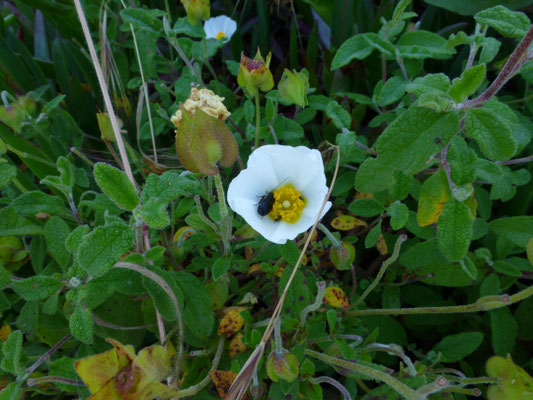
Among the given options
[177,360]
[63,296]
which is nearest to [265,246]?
[177,360]

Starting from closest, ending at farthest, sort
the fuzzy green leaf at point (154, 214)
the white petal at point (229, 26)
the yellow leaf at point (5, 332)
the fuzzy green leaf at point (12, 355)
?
the fuzzy green leaf at point (154, 214)
the fuzzy green leaf at point (12, 355)
the yellow leaf at point (5, 332)
the white petal at point (229, 26)

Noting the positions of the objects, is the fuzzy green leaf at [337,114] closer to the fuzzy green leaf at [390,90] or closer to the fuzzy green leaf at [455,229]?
the fuzzy green leaf at [390,90]

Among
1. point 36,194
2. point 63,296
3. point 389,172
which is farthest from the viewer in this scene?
point 63,296

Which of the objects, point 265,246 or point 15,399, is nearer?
point 15,399

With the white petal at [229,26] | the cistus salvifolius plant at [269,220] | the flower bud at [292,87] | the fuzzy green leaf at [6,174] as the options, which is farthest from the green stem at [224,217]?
the white petal at [229,26]

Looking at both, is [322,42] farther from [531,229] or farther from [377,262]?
[531,229]

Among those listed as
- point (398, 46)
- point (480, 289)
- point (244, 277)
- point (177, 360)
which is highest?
point (398, 46)

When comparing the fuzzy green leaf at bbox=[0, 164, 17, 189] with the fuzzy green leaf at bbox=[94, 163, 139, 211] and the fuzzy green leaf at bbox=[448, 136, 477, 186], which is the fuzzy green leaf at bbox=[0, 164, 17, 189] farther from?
the fuzzy green leaf at bbox=[448, 136, 477, 186]

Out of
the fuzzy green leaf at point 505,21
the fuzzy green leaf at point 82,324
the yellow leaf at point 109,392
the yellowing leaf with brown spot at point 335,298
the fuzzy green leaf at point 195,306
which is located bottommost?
the yellowing leaf with brown spot at point 335,298
